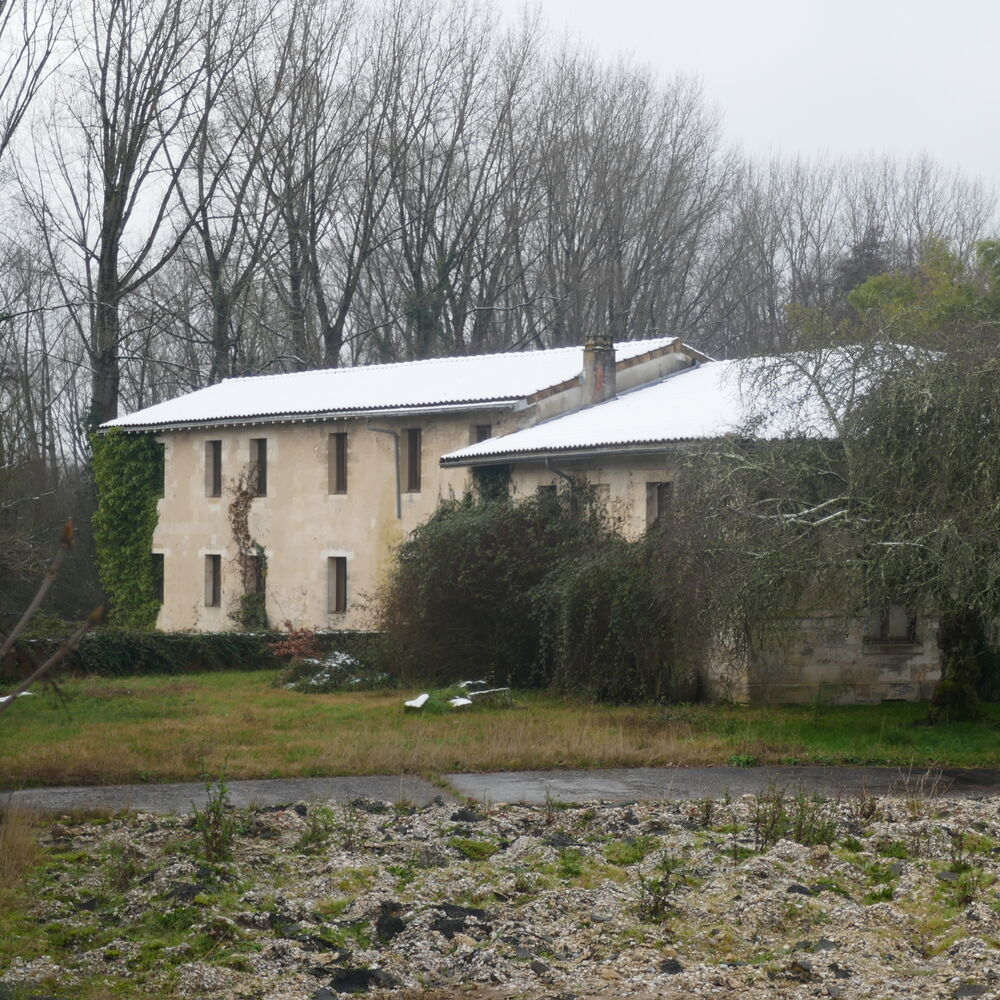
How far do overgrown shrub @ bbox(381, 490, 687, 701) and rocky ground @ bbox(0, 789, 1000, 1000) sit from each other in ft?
32.8

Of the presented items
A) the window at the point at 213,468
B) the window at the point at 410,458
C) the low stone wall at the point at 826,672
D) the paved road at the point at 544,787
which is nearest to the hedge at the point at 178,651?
the window at the point at 410,458

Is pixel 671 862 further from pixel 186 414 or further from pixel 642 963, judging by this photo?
pixel 186 414

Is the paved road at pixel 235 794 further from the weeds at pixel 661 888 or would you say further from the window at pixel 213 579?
the window at pixel 213 579

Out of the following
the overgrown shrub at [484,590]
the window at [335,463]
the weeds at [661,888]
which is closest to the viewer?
the weeds at [661,888]

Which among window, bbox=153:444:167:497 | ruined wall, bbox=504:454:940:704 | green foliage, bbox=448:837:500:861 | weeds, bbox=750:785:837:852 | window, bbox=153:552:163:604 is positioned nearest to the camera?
green foliage, bbox=448:837:500:861

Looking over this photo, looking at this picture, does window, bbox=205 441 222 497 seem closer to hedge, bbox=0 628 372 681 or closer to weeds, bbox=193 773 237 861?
hedge, bbox=0 628 372 681

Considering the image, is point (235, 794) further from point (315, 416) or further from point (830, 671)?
point (315, 416)

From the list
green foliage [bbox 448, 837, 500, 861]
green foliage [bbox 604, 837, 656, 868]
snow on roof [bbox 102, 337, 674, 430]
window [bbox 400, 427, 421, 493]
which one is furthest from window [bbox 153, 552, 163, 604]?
green foliage [bbox 604, 837, 656, 868]

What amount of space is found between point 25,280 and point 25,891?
132ft

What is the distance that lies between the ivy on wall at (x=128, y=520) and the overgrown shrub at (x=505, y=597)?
521 inches

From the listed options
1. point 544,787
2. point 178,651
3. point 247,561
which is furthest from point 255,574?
point 544,787

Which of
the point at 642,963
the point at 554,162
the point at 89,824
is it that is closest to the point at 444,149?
the point at 554,162

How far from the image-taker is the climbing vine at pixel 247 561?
34.2m

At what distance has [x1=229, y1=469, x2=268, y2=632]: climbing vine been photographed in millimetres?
34219
